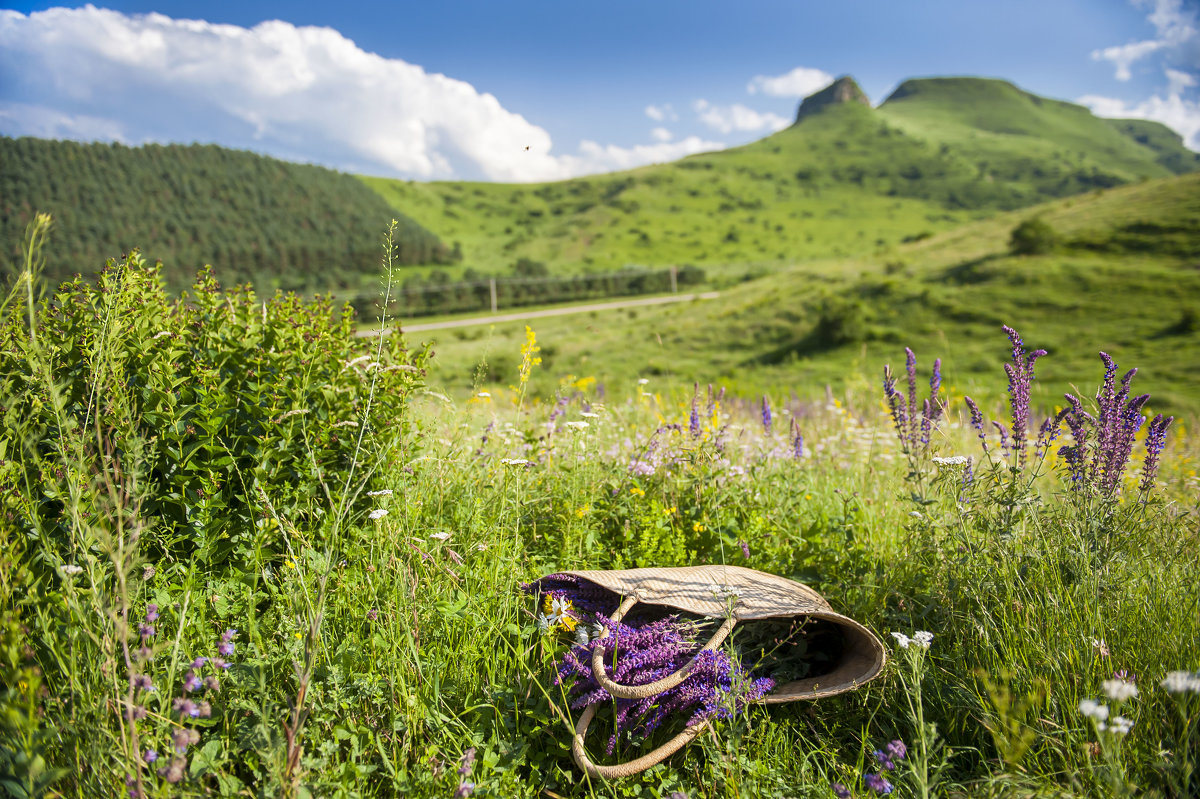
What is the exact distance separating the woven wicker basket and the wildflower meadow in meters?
0.08

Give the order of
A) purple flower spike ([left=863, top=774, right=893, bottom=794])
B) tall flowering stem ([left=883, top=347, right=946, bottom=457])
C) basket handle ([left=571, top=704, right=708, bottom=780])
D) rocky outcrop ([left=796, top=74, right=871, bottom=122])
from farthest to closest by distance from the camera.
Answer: rocky outcrop ([left=796, top=74, right=871, bottom=122])
tall flowering stem ([left=883, top=347, right=946, bottom=457])
basket handle ([left=571, top=704, right=708, bottom=780])
purple flower spike ([left=863, top=774, right=893, bottom=794])

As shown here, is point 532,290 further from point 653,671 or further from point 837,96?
point 837,96

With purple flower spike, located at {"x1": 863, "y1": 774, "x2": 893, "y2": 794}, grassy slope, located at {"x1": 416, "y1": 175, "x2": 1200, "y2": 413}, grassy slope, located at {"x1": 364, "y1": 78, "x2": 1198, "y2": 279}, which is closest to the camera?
purple flower spike, located at {"x1": 863, "y1": 774, "x2": 893, "y2": 794}

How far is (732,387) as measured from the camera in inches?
464

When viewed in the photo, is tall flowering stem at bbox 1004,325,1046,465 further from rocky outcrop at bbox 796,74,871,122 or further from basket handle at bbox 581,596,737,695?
rocky outcrop at bbox 796,74,871,122

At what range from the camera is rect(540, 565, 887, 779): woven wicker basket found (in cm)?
187

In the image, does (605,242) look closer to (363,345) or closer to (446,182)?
(446,182)

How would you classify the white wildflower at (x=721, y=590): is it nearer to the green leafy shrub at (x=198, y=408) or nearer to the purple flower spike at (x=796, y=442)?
the green leafy shrub at (x=198, y=408)

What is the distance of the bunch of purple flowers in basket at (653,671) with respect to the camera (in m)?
1.98

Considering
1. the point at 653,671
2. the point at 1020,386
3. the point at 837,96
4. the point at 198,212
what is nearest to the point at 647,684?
the point at 653,671

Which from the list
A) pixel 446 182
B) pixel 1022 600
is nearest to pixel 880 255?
pixel 1022 600

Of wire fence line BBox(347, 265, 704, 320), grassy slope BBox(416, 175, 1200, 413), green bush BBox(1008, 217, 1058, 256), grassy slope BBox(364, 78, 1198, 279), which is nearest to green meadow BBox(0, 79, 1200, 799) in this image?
grassy slope BBox(416, 175, 1200, 413)

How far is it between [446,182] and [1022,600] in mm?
147858

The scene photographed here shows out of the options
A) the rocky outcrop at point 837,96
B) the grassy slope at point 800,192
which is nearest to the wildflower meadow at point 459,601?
the grassy slope at point 800,192
